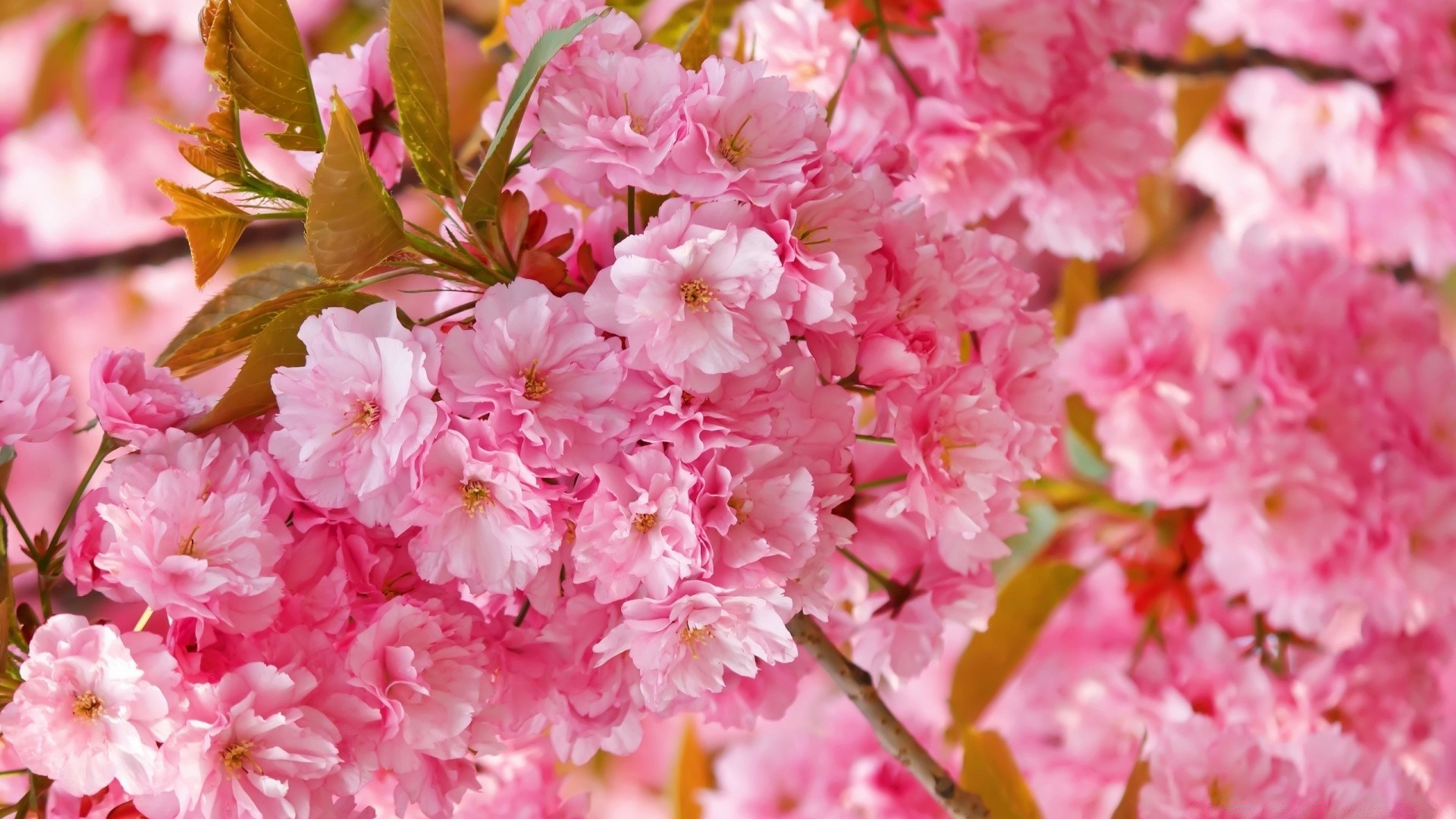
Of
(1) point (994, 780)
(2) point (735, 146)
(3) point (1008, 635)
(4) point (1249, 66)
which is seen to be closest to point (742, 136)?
(2) point (735, 146)

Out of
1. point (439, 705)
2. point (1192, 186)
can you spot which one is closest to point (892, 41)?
point (439, 705)

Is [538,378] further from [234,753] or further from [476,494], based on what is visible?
[234,753]

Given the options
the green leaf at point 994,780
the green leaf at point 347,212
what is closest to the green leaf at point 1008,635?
the green leaf at point 994,780

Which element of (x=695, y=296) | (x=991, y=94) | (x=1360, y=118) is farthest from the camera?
(x=1360, y=118)

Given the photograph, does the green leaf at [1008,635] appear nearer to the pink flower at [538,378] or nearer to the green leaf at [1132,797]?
the green leaf at [1132,797]

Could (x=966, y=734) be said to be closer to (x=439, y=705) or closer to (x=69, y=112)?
(x=439, y=705)

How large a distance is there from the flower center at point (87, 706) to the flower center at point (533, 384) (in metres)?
0.16

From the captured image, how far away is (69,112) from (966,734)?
128 cm

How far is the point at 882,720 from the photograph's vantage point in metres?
0.52

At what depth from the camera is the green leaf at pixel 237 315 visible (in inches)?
16.6

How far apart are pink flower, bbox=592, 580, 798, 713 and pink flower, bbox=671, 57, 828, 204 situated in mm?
131

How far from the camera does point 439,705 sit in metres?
0.42

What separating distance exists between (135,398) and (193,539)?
61 mm

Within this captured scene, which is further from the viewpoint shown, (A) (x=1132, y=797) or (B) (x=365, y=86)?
(A) (x=1132, y=797)
